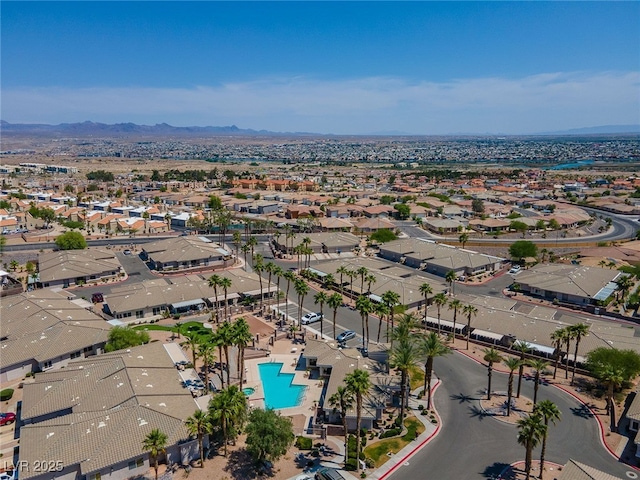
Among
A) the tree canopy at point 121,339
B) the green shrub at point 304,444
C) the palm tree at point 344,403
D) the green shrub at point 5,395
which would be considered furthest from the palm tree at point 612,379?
the green shrub at point 5,395

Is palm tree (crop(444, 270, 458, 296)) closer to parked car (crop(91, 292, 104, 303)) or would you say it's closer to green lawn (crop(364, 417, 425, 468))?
green lawn (crop(364, 417, 425, 468))

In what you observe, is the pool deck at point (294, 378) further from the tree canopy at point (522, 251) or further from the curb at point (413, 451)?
the tree canopy at point (522, 251)

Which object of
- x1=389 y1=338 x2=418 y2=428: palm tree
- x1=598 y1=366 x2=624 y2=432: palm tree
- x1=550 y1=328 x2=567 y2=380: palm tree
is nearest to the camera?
x1=598 y1=366 x2=624 y2=432: palm tree

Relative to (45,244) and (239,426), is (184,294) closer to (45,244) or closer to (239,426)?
(239,426)

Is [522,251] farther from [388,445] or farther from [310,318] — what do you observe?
[388,445]

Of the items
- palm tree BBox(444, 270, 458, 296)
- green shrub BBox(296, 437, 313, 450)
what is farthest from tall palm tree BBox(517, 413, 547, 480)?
palm tree BBox(444, 270, 458, 296)

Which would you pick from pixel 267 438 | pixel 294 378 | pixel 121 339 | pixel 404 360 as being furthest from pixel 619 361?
pixel 121 339

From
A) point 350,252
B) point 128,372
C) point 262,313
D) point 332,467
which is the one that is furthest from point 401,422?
point 350,252

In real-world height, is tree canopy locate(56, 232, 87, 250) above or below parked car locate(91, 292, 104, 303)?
above
